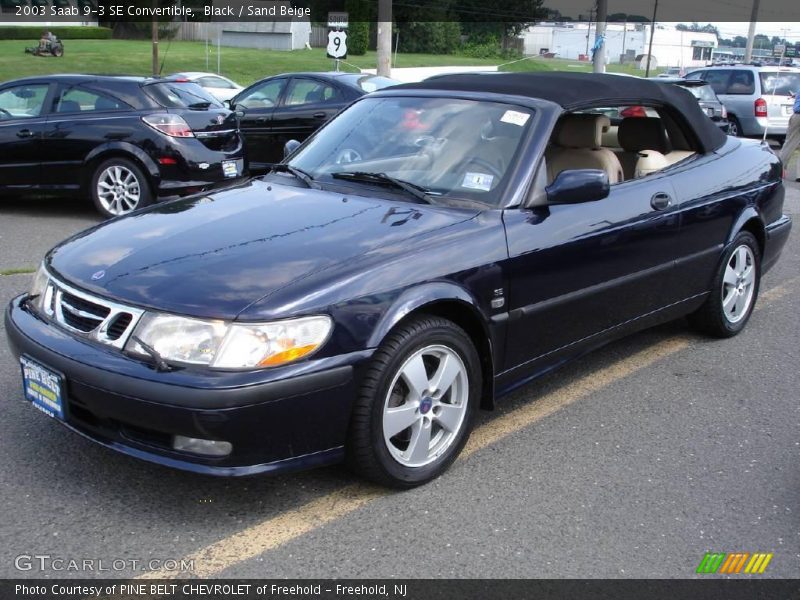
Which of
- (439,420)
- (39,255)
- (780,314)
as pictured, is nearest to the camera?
(439,420)

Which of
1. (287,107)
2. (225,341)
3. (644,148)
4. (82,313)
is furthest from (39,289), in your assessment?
(287,107)

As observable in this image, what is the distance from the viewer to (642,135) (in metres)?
5.25

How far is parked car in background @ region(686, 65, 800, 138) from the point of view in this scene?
17.6 meters

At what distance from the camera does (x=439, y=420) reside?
3453 mm

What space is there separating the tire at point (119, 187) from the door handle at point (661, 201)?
5.67 m

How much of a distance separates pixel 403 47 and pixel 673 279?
227 ft

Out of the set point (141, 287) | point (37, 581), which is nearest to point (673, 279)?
point (141, 287)

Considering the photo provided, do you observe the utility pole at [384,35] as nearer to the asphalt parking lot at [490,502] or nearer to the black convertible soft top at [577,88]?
the black convertible soft top at [577,88]

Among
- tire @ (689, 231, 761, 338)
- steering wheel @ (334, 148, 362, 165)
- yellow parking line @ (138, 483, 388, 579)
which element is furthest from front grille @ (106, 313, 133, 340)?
tire @ (689, 231, 761, 338)

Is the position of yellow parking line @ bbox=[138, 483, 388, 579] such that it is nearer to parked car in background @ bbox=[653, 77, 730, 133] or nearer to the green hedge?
parked car in background @ bbox=[653, 77, 730, 133]

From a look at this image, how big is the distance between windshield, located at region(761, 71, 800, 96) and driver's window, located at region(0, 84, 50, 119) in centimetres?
1469

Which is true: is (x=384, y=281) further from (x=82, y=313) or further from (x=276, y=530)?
(x=82, y=313)

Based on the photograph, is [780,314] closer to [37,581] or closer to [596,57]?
[37,581]

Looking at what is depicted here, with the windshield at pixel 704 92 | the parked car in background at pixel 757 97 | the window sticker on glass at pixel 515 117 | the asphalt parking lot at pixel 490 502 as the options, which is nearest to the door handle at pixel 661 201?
the window sticker on glass at pixel 515 117
